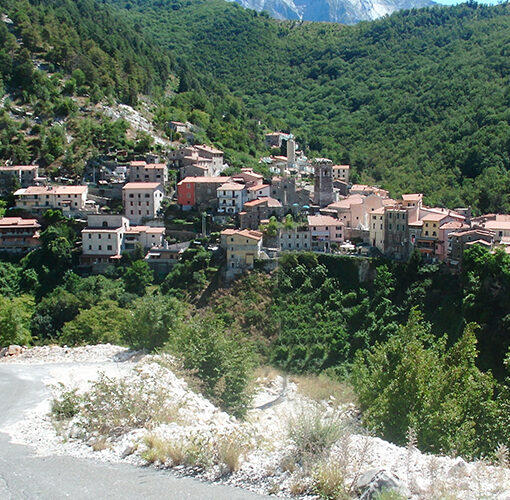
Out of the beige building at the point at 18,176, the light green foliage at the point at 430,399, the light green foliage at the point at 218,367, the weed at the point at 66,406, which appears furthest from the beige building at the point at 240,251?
the weed at the point at 66,406

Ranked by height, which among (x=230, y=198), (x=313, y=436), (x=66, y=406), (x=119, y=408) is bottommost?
(x=66, y=406)

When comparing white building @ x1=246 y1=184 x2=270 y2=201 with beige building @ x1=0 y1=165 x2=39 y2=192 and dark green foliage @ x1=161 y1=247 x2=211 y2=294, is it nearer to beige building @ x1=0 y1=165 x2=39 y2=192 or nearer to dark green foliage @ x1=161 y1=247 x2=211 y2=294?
dark green foliage @ x1=161 y1=247 x2=211 y2=294

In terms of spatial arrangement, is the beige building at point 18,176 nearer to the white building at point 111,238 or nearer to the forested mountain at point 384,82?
the white building at point 111,238

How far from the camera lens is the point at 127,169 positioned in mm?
59938

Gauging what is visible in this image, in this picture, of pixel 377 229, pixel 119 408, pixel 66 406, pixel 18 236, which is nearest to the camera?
pixel 119 408

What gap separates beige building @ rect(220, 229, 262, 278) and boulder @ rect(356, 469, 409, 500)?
35.1 metres

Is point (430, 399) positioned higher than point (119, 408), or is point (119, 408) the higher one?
point (119, 408)

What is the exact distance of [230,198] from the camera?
52875 millimetres

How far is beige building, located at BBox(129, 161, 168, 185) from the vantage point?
188 ft

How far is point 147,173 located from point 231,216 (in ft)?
33.7

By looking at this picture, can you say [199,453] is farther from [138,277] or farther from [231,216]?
[231,216]

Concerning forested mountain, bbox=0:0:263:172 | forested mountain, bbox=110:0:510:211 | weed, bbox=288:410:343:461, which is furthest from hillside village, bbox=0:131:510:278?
weed, bbox=288:410:343:461

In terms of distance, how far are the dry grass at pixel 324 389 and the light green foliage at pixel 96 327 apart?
33.7 ft

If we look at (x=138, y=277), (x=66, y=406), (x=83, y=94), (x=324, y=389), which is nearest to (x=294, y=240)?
(x=138, y=277)
